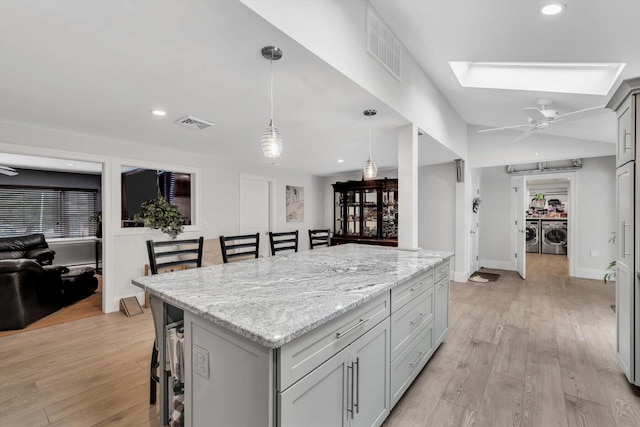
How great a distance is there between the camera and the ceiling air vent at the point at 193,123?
2.87m

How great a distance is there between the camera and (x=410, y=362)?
201 cm

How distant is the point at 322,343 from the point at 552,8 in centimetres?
244

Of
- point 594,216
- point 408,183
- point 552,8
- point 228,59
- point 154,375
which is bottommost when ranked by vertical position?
point 154,375

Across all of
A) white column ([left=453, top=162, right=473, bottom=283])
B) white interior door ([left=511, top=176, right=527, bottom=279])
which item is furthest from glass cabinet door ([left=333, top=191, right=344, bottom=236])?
white interior door ([left=511, top=176, right=527, bottom=279])

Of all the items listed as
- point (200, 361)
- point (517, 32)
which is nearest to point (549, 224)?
point (517, 32)

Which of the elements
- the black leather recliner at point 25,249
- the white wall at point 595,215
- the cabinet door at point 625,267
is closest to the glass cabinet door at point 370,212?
the white wall at point 595,215

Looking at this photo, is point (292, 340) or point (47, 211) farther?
point (47, 211)

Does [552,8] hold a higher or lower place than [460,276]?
higher

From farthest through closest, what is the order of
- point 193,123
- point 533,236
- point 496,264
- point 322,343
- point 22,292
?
point 533,236
point 496,264
point 22,292
point 193,123
point 322,343

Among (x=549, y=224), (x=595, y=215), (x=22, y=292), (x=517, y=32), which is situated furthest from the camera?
(x=549, y=224)

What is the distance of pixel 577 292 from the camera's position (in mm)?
4508

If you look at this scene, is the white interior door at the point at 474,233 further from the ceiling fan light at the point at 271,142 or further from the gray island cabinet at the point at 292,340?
the ceiling fan light at the point at 271,142

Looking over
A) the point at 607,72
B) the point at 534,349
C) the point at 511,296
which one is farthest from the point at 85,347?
the point at 607,72

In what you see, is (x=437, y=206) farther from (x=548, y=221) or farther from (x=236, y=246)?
(x=548, y=221)
